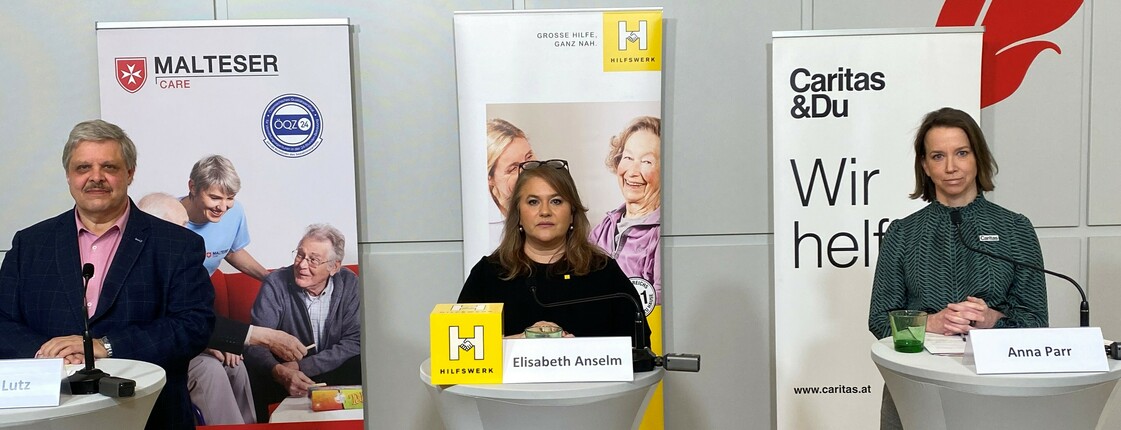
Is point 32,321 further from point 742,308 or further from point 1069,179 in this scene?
point 1069,179

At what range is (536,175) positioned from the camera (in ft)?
10.7

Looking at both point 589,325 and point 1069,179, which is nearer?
point 589,325

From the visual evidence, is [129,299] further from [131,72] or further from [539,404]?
[539,404]

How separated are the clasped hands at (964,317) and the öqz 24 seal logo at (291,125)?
243 cm

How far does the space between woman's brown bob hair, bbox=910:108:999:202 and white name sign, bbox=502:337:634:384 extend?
1.32 meters

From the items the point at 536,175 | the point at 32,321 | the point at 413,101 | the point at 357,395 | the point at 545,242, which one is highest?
the point at 413,101

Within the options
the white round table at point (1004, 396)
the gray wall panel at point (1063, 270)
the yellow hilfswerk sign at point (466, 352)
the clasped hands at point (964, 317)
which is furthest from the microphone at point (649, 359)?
the gray wall panel at point (1063, 270)

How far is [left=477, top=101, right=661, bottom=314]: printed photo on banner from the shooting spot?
335 cm

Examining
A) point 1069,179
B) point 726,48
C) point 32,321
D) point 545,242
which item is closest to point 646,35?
point 726,48

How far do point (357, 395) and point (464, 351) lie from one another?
1.53 meters

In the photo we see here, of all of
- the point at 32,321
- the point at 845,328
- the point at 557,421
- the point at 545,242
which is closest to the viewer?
the point at 557,421

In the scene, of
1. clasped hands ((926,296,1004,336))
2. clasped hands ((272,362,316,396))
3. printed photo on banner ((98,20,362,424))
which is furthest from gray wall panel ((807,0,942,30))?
clasped hands ((272,362,316,396))

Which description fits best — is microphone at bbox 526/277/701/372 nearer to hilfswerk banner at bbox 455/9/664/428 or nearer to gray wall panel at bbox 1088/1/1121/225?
hilfswerk banner at bbox 455/9/664/428

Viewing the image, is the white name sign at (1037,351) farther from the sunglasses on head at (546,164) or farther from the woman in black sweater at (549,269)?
the sunglasses on head at (546,164)
